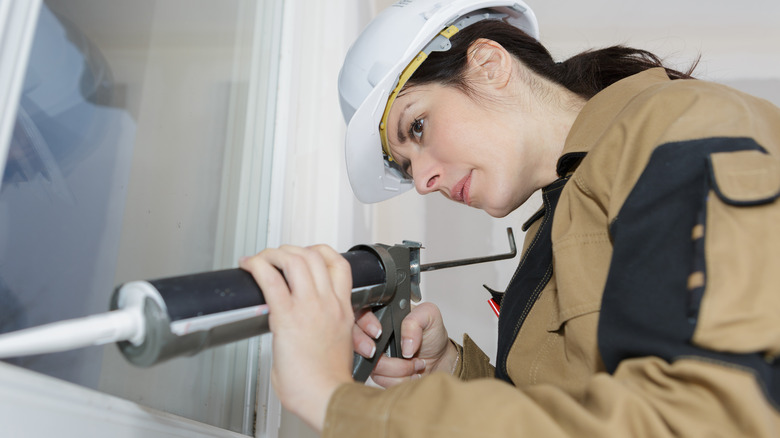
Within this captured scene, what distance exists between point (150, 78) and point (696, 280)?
0.63 meters

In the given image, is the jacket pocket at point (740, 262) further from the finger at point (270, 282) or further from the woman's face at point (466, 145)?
the woman's face at point (466, 145)

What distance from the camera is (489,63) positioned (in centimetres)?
96

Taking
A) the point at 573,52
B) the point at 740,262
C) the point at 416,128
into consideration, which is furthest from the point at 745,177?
the point at 573,52

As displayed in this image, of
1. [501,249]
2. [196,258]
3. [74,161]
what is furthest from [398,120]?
[501,249]

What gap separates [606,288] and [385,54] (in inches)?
21.8

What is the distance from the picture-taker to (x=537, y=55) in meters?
1.01

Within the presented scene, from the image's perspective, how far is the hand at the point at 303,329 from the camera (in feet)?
1.74

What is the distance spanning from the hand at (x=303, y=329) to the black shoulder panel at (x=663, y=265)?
0.25m

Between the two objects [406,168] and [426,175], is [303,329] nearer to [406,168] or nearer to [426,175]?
[426,175]

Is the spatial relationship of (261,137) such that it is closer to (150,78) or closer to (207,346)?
(150,78)

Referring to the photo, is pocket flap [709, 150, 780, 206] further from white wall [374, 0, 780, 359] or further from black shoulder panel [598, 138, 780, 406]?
white wall [374, 0, 780, 359]

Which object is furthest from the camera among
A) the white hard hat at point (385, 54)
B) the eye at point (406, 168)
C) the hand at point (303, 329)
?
the eye at point (406, 168)

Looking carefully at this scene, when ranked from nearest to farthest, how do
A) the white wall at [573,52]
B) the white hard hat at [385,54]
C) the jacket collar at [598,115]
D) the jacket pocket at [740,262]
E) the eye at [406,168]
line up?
1. the jacket pocket at [740,262]
2. the jacket collar at [598,115]
3. the white hard hat at [385,54]
4. the eye at [406,168]
5. the white wall at [573,52]

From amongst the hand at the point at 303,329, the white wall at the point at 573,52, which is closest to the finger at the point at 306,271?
the hand at the point at 303,329
